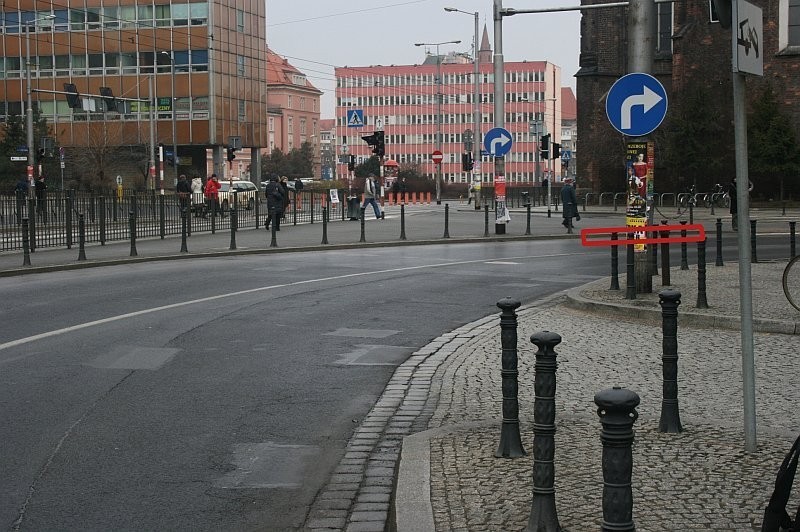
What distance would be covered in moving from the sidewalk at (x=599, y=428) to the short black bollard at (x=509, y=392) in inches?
4.5

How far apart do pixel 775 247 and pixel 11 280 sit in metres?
17.3

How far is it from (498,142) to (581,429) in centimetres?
2476

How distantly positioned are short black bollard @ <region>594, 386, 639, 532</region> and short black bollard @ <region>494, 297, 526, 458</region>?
8.21 ft

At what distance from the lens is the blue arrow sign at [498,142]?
1241 inches

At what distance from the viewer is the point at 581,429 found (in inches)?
286

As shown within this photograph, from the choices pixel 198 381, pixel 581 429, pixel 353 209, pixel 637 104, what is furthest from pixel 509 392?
pixel 353 209

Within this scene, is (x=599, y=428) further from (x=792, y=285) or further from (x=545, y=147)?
(x=545, y=147)

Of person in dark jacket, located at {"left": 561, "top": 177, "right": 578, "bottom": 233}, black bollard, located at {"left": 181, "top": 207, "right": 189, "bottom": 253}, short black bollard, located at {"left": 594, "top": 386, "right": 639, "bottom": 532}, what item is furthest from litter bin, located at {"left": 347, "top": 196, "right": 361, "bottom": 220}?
short black bollard, located at {"left": 594, "top": 386, "right": 639, "bottom": 532}

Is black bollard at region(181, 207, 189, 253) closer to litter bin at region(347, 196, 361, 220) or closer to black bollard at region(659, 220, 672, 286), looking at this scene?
black bollard at region(659, 220, 672, 286)

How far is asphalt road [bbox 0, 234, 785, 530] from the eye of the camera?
6266 mm

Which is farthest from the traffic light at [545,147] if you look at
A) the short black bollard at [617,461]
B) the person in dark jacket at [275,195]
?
the short black bollard at [617,461]

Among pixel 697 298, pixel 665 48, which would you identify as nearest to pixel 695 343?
pixel 697 298

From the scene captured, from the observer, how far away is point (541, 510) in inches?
198

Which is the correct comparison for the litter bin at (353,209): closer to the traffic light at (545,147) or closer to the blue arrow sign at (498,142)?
the traffic light at (545,147)
